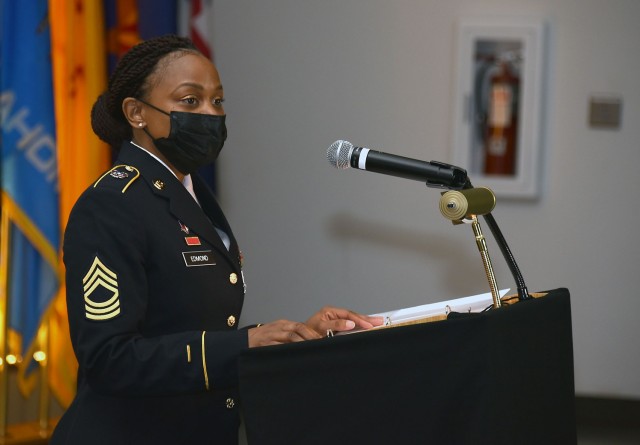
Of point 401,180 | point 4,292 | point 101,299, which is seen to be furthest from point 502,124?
point 101,299

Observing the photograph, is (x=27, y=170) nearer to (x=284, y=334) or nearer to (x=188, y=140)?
(x=188, y=140)

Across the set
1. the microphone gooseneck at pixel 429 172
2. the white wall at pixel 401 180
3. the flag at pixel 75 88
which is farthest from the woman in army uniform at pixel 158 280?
the white wall at pixel 401 180

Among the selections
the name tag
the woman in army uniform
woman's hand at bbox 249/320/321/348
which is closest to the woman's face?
the woman in army uniform

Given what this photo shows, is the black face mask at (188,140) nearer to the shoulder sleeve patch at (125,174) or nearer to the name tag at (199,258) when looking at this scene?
the shoulder sleeve patch at (125,174)

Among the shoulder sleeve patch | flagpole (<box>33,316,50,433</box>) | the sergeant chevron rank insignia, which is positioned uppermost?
the shoulder sleeve patch

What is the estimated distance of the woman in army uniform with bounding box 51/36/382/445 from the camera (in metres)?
1.33

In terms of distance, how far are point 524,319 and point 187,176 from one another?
765 mm

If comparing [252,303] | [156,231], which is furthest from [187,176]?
[252,303]

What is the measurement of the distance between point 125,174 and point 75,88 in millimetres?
1964

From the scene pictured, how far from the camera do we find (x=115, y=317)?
1.34 m

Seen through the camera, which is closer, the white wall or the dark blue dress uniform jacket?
the dark blue dress uniform jacket

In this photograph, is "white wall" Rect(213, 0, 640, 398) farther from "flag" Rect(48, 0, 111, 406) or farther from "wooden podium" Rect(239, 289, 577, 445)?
"wooden podium" Rect(239, 289, 577, 445)

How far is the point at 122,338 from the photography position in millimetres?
1338

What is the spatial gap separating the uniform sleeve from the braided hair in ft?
1.10
